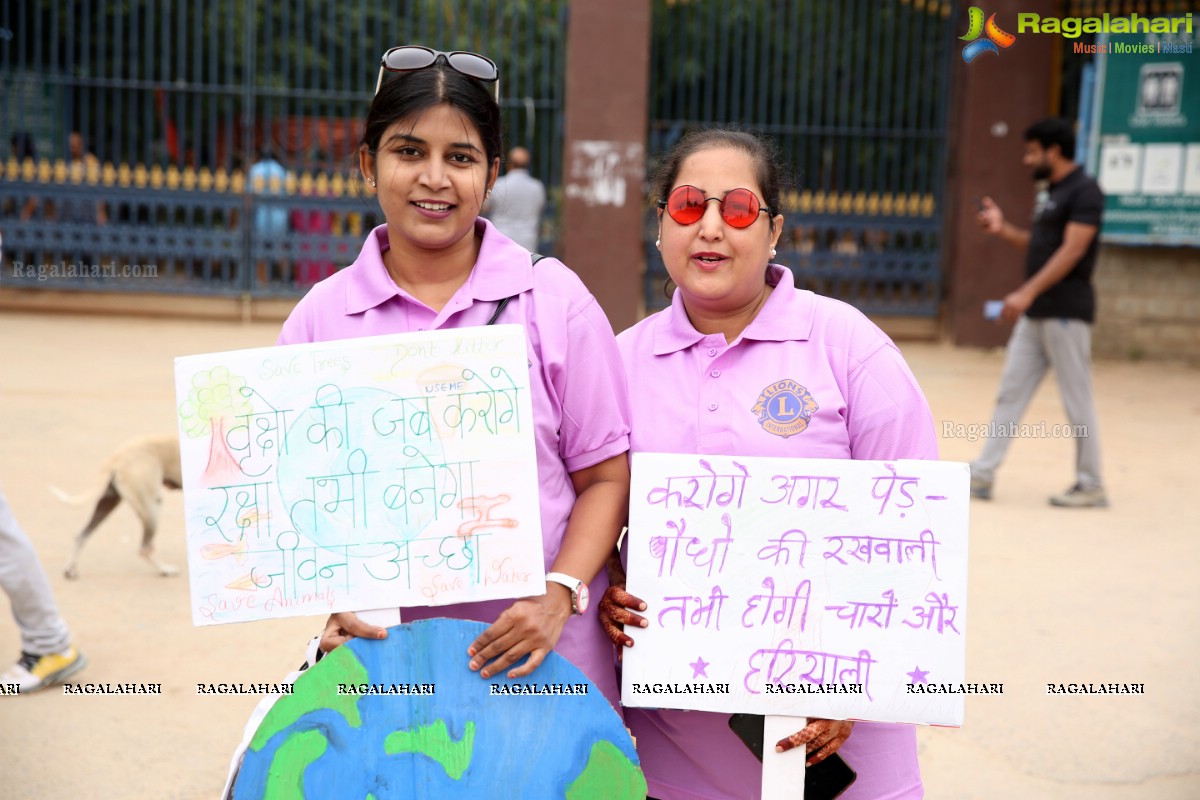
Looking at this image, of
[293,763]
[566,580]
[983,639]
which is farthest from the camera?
[983,639]

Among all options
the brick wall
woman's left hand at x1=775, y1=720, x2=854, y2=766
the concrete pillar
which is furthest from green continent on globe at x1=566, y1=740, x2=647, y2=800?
the brick wall

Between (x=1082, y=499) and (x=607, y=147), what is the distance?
6.55 meters

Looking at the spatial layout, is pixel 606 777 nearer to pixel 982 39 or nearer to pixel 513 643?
pixel 513 643

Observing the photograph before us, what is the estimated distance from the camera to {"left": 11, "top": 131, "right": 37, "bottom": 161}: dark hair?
40.9 feet

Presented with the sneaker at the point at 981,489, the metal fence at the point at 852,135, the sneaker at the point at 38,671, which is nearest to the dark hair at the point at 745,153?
the sneaker at the point at 38,671

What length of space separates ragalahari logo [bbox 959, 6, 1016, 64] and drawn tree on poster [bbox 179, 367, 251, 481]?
34.5 feet

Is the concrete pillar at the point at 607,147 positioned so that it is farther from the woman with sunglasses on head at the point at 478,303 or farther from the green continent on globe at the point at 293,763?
the green continent on globe at the point at 293,763

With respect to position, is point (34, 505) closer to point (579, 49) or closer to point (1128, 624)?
point (1128, 624)

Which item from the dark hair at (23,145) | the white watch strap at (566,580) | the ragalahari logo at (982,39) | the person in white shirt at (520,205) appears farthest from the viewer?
the dark hair at (23,145)

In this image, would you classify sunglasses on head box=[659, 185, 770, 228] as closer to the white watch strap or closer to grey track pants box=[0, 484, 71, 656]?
the white watch strap

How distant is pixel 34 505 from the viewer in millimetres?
5844

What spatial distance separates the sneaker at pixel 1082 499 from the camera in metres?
6.49

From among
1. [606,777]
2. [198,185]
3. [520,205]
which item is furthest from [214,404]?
[198,185]

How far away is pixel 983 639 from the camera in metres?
4.52
